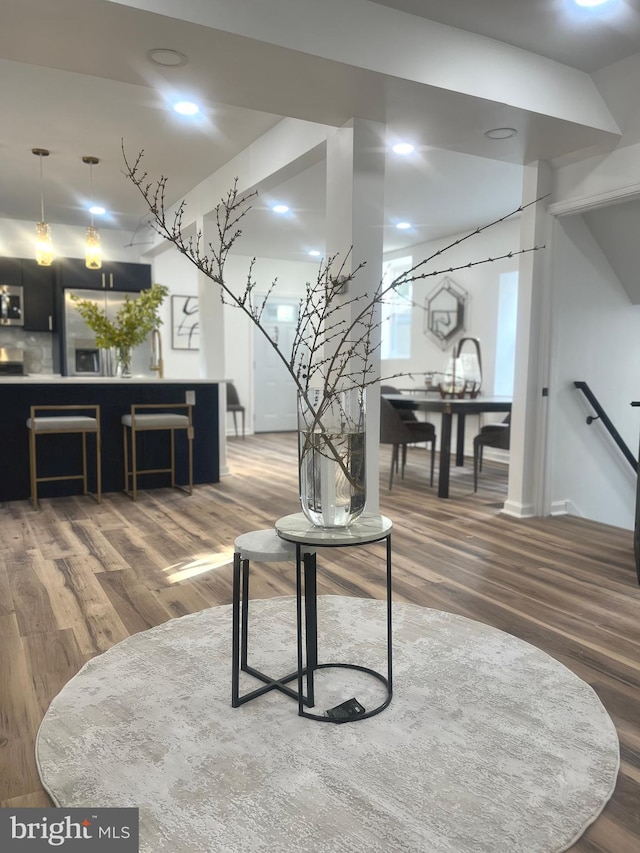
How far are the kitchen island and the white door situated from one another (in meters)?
3.80

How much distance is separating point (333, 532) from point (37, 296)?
6659 mm

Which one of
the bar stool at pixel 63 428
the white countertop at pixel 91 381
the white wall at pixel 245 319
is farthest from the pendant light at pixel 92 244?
the white wall at pixel 245 319

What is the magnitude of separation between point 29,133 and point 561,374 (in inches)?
168

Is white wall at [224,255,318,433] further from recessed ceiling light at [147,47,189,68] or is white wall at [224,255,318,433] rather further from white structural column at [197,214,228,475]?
recessed ceiling light at [147,47,189,68]

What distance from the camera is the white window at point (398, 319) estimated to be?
855 centimetres

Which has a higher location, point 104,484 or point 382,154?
point 382,154

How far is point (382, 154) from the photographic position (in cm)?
360

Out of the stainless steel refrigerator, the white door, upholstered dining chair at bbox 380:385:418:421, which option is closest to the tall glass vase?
upholstered dining chair at bbox 380:385:418:421

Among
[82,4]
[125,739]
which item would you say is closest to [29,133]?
[82,4]

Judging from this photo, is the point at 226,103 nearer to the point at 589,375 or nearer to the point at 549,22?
the point at 549,22

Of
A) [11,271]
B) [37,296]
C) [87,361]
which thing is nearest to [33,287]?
[37,296]

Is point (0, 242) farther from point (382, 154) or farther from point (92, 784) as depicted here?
point (92, 784)

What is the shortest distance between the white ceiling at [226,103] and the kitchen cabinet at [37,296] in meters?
0.93

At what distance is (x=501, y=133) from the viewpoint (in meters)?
3.72
